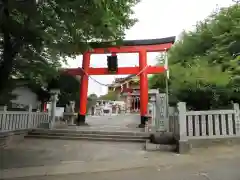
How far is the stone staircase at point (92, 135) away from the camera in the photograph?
1095 cm

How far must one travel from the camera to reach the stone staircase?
10945 mm

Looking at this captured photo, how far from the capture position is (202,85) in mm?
8469

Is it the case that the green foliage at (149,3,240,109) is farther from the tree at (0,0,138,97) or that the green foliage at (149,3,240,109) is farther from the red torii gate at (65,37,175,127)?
the tree at (0,0,138,97)

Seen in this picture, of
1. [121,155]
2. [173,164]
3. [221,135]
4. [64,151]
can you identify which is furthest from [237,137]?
[64,151]

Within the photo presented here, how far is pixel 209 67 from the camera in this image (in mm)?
9781

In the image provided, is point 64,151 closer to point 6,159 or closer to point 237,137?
point 6,159

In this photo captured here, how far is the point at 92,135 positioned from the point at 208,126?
19.2 feet

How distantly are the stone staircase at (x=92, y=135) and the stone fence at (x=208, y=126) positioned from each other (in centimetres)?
327

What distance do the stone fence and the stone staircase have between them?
10.7 feet

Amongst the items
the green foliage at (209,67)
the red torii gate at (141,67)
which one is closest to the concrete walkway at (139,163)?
the green foliage at (209,67)

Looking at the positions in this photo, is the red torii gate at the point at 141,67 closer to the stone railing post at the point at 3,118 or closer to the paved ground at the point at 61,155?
the stone railing post at the point at 3,118

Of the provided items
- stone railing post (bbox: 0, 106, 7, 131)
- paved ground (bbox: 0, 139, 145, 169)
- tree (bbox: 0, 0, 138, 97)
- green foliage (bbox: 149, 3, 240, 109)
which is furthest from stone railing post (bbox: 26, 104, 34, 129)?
green foliage (bbox: 149, 3, 240, 109)

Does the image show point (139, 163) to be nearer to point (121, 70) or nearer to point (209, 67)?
point (209, 67)

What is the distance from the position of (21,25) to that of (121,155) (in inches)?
187
